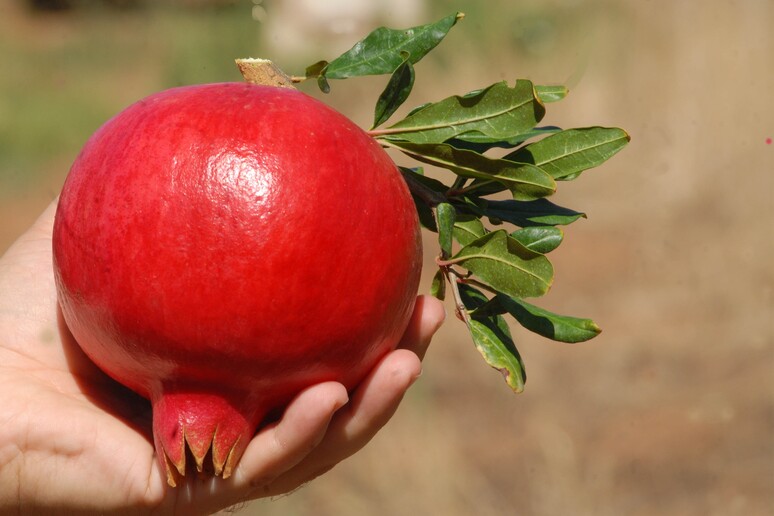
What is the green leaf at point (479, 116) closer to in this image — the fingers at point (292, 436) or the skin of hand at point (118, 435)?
the skin of hand at point (118, 435)

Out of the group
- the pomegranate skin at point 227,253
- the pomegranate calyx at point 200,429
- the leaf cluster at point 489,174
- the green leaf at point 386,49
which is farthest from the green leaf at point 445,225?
the pomegranate calyx at point 200,429

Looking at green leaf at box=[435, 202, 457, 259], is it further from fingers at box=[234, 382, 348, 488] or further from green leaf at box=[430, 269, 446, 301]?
fingers at box=[234, 382, 348, 488]

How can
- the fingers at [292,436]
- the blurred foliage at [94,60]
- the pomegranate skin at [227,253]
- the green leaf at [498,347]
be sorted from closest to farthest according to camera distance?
the pomegranate skin at [227,253], the fingers at [292,436], the green leaf at [498,347], the blurred foliage at [94,60]

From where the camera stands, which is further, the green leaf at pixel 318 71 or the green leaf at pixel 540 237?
the green leaf at pixel 318 71

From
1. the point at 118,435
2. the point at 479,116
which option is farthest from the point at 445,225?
the point at 118,435

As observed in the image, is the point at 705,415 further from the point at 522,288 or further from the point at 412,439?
the point at 522,288

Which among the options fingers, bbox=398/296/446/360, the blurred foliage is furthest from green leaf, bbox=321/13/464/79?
the blurred foliage

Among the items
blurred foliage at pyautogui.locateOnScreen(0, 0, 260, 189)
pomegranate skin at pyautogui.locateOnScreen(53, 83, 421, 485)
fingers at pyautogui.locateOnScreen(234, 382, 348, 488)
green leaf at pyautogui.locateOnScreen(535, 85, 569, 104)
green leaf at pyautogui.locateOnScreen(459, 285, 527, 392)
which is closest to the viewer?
pomegranate skin at pyautogui.locateOnScreen(53, 83, 421, 485)
